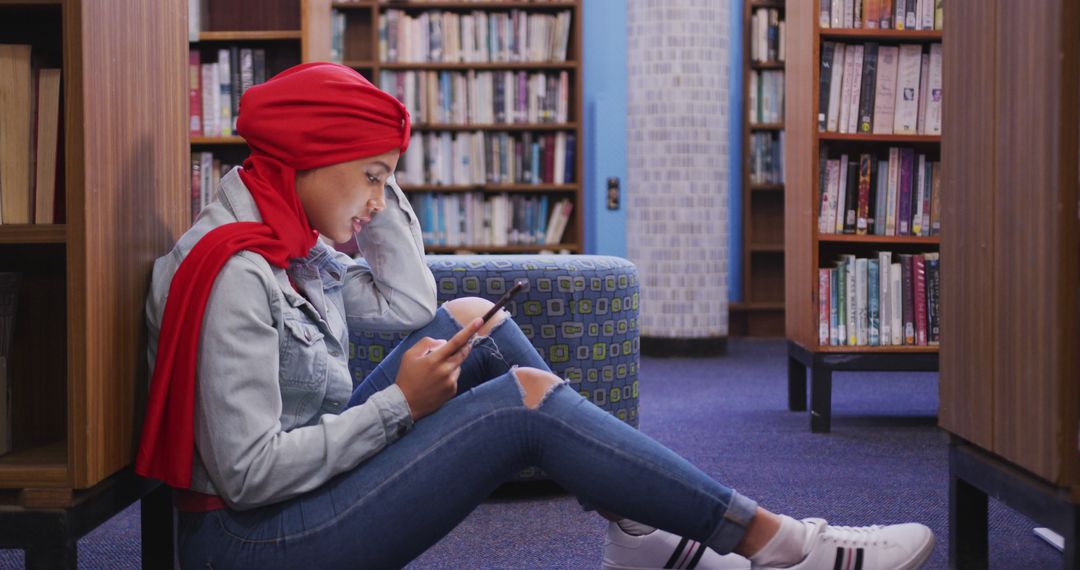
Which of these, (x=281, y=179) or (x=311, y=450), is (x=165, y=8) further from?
(x=311, y=450)

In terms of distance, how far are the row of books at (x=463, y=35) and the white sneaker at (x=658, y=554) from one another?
383 centimetres

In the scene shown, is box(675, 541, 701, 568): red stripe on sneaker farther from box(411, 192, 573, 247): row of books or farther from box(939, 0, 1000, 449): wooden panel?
box(411, 192, 573, 247): row of books

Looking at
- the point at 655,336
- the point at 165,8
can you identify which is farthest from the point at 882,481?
the point at 655,336

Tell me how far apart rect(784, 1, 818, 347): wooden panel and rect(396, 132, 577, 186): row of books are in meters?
1.90

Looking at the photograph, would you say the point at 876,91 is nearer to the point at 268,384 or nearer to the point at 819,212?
the point at 819,212

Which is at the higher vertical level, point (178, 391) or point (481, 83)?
point (481, 83)

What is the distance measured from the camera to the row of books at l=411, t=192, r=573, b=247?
5.30 metres

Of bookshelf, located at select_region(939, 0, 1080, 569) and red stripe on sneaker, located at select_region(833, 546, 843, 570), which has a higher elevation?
bookshelf, located at select_region(939, 0, 1080, 569)

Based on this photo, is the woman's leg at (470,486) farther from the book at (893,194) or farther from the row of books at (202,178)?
the row of books at (202,178)

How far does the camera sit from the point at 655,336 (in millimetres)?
4977

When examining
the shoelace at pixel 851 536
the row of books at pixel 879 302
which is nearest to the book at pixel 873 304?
the row of books at pixel 879 302

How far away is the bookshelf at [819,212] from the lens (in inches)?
122

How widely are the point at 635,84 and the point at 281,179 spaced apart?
380cm

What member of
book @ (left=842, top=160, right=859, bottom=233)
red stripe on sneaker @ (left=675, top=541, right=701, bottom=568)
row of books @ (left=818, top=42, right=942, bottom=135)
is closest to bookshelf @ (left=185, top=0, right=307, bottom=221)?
row of books @ (left=818, top=42, right=942, bottom=135)
